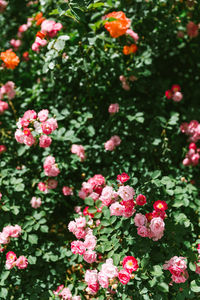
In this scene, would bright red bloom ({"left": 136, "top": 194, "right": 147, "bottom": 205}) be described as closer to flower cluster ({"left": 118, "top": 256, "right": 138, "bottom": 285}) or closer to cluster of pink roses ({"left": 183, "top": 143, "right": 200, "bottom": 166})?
flower cluster ({"left": 118, "top": 256, "right": 138, "bottom": 285})

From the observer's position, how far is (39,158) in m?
2.52

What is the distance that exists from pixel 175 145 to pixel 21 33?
1.95 meters

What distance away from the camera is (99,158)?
2455mm

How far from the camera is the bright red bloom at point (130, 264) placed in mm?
1507

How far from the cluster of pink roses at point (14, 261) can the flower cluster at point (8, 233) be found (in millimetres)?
87

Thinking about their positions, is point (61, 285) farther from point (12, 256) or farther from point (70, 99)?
point (70, 99)

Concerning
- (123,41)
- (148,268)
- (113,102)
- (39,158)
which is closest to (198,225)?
(148,268)

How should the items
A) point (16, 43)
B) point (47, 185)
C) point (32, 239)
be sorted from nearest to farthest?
point (32, 239)
point (47, 185)
point (16, 43)

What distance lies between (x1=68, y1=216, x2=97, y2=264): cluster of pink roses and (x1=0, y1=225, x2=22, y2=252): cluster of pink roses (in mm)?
404

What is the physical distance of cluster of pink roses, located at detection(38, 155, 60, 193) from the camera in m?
2.14

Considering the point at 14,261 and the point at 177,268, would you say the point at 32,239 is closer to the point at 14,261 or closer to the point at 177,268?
→ the point at 14,261

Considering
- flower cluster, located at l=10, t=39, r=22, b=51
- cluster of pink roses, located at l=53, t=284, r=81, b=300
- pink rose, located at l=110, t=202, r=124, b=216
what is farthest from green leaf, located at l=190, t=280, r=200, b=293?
flower cluster, located at l=10, t=39, r=22, b=51

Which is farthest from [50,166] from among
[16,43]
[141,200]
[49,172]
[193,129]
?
[16,43]

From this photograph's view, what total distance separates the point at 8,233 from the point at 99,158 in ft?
3.20
